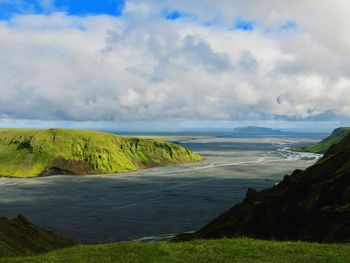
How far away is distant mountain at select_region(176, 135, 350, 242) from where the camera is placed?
146ft

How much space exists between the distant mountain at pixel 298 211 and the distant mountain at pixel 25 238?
65.1 feet

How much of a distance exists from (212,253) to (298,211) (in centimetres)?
2578

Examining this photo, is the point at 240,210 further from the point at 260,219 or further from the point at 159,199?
the point at 159,199

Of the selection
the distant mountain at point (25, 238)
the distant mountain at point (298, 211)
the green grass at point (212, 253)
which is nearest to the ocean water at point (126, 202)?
the distant mountain at point (25, 238)

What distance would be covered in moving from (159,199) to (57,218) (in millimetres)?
34232

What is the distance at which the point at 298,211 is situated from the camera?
50688 mm

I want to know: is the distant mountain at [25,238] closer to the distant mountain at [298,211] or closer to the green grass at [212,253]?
the distant mountain at [298,211]

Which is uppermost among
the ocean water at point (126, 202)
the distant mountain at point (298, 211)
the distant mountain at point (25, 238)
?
the distant mountain at point (298, 211)

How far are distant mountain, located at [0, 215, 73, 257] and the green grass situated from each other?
81.6 ft

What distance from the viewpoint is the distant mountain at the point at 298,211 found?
146 ft

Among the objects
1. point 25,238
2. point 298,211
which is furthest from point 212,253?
point 25,238

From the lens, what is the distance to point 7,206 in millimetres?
119125

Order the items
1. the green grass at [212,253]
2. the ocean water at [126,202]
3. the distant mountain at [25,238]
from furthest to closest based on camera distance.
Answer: the ocean water at [126,202], the distant mountain at [25,238], the green grass at [212,253]

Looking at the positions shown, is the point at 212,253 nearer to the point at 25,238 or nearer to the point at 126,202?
the point at 25,238
